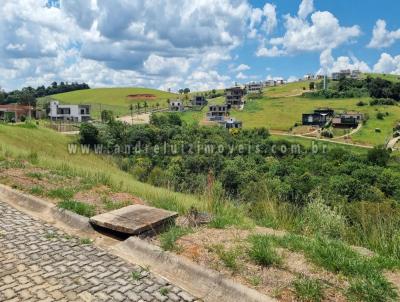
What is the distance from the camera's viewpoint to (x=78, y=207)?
6.24 m

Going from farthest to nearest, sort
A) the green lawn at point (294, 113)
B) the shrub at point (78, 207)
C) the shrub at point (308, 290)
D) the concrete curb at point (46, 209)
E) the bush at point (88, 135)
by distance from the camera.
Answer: the green lawn at point (294, 113) < the bush at point (88, 135) < the shrub at point (78, 207) < the concrete curb at point (46, 209) < the shrub at point (308, 290)

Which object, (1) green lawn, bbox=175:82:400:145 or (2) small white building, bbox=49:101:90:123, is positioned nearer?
(1) green lawn, bbox=175:82:400:145

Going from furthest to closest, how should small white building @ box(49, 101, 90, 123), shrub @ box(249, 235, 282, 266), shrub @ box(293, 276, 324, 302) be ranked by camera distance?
small white building @ box(49, 101, 90, 123) < shrub @ box(249, 235, 282, 266) < shrub @ box(293, 276, 324, 302)

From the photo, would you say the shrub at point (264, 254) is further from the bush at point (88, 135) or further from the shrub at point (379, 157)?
the shrub at point (379, 157)

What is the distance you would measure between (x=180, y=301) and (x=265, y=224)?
242cm

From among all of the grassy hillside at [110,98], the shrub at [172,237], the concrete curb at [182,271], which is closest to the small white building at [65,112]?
the grassy hillside at [110,98]

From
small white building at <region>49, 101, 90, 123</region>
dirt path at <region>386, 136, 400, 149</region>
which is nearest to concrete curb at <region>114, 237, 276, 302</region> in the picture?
dirt path at <region>386, 136, 400, 149</region>

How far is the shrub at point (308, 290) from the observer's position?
331cm

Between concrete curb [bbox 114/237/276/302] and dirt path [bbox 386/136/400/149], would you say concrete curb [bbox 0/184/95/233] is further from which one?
dirt path [bbox 386/136/400/149]

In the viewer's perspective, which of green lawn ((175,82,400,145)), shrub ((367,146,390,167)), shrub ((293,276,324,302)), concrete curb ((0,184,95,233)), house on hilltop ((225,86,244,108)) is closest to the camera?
shrub ((293,276,324,302))

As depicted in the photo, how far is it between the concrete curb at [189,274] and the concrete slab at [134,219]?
0.27 meters

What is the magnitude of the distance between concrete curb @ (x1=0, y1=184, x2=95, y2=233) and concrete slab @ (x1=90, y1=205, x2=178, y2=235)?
237 millimetres

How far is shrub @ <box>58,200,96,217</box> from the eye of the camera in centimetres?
614

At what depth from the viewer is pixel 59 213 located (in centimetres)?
620
